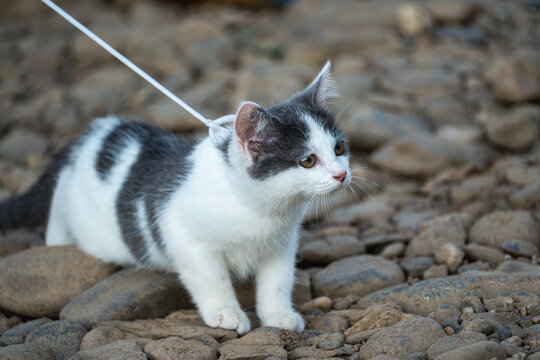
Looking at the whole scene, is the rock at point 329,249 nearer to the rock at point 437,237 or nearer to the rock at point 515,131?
the rock at point 437,237

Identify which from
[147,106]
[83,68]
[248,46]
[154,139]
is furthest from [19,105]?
[154,139]

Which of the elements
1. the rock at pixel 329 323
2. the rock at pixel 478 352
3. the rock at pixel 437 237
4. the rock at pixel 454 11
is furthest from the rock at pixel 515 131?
the rock at pixel 478 352

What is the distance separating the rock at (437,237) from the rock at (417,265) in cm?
14

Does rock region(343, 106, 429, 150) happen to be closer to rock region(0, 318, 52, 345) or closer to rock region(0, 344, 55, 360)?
rock region(0, 318, 52, 345)

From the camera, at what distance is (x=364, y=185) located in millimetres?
5332

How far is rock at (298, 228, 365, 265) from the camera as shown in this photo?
3.96 m

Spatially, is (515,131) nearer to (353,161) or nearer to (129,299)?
(353,161)

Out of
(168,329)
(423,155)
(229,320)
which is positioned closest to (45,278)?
(168,329)

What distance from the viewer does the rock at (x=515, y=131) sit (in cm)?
558

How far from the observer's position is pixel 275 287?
130 inches

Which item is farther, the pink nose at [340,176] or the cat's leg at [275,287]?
the cat's leg at [275,287]

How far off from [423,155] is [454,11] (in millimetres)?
3682

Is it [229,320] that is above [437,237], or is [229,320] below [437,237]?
below

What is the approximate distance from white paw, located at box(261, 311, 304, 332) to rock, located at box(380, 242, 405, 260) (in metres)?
1.02
